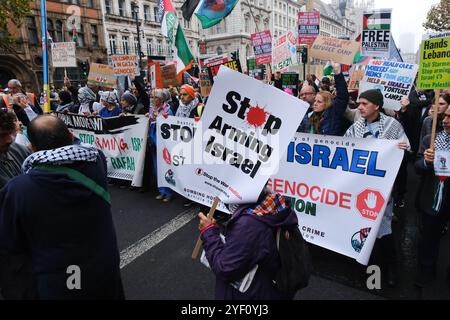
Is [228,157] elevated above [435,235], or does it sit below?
above

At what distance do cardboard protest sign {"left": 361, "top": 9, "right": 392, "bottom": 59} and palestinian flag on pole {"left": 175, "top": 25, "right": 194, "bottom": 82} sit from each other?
12.1 feet

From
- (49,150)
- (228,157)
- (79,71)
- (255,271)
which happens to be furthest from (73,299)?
(79,71)

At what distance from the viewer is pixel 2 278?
6.57 feet

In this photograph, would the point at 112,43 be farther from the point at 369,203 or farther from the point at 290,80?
the point at 369,203

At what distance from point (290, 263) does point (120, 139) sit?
484 cm

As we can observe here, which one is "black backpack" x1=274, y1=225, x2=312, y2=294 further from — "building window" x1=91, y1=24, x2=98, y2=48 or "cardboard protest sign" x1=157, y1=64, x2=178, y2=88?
"building window" x1=91, y1=24, x2=98, y2=48

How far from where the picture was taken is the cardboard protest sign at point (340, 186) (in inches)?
120

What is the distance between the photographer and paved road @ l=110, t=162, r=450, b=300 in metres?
2.97

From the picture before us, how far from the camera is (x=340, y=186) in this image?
330 cm

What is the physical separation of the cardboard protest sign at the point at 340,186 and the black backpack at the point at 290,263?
156 centimetres

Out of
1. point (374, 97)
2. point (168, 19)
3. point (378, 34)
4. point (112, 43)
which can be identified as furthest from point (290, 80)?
point (112, 43)
